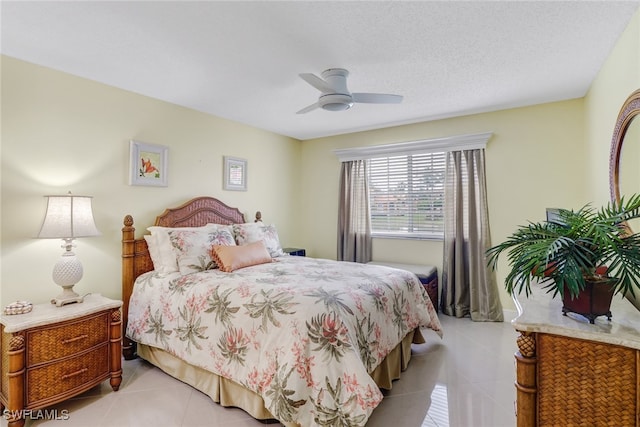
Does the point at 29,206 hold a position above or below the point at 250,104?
below

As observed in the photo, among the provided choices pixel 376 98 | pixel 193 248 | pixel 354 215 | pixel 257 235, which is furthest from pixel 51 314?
pixel 354 215

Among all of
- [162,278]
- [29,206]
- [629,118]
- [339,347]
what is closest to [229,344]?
[339,347]

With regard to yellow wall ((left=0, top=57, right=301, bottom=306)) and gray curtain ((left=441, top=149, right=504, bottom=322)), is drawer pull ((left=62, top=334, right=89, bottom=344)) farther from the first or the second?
gray curtain ((left=441, top=149, right=504, bottom=322))

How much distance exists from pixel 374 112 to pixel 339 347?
284 centimetres

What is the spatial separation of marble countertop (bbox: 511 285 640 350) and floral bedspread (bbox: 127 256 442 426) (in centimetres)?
85

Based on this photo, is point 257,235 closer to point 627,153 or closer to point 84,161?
point 84,161

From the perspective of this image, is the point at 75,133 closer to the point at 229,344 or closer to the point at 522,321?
the point at 229,344

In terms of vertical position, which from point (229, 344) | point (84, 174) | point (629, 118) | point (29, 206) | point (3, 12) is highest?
point (3, 12)

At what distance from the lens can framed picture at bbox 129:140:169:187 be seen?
9.96ft

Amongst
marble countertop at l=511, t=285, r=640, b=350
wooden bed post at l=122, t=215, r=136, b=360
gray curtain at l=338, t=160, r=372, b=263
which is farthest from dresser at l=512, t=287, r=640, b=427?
gray curtain at l=338, t=160, r=372, b=263

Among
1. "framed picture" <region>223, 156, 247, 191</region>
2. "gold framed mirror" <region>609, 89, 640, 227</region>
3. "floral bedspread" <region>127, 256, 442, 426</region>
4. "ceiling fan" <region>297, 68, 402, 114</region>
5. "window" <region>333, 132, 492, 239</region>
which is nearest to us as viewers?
"floral bedspread" <region>127, 256, 442, 426</region>

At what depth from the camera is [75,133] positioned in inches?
105

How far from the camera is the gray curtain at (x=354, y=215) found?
460 centimetres

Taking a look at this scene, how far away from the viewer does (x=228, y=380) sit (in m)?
2.14
